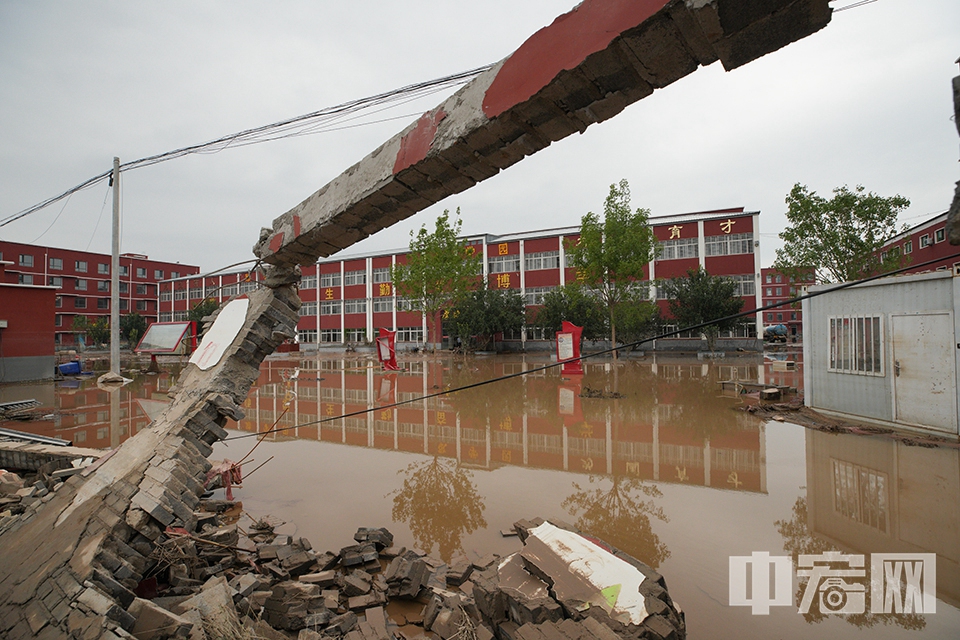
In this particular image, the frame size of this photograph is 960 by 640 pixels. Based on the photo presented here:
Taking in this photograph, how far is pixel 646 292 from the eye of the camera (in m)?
36.5

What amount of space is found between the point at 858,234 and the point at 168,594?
31.6m

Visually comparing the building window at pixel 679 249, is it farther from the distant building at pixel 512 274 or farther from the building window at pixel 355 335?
the building window at pixel 355 335

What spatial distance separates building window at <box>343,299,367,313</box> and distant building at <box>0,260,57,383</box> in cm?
2692

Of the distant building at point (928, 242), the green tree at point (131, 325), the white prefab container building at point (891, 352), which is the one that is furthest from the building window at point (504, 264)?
the green tree at point (131, 325)

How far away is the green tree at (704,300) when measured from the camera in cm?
3094

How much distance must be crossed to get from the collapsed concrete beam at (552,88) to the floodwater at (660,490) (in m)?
2.01

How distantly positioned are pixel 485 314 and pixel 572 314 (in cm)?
742

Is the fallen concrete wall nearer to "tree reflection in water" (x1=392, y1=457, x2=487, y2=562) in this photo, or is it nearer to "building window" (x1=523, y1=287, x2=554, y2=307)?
"tree reflection in water" (x1=392, y1=457, x2=487, y2=562)

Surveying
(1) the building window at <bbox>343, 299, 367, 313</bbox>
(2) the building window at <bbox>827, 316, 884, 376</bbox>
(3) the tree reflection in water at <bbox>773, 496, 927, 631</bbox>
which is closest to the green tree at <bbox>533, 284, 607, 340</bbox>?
(1) the building window at <bbox>343, 299, 367, 313</bbox>

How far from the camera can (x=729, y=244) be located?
34.6 m

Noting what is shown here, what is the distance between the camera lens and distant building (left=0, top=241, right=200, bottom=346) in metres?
52.0

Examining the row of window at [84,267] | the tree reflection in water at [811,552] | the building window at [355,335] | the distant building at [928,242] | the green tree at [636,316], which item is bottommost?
the tree reflection in water at [811,552]

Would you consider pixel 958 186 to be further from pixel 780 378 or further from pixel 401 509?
pixel 780 378

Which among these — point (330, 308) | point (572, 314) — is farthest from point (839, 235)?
point (330, 308)
